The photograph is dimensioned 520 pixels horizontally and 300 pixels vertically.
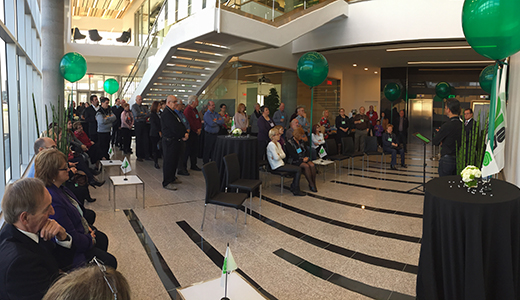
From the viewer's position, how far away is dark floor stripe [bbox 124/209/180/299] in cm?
294

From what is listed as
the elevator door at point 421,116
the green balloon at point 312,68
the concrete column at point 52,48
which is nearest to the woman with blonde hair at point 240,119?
the green balloon at point 312,68

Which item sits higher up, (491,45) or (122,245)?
(491,45)

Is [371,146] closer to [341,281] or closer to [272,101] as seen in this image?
[272,101]

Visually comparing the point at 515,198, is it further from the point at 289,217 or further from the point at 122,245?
the point at 122,245

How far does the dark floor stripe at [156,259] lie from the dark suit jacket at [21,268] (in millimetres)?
1339

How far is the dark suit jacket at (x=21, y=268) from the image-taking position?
1500mm

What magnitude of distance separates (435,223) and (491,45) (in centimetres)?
180

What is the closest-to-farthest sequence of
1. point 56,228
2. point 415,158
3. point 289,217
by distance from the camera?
point 56,228 < point 289,217 < point 415,158

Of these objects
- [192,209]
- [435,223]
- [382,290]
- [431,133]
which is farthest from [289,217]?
[431,133]

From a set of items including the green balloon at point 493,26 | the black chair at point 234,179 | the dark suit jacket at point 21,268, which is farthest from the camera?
the black chair at point 234,179

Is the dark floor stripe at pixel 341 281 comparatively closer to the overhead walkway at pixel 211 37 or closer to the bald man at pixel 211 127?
the bald man at pixel 211 127

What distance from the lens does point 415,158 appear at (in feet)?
38.0

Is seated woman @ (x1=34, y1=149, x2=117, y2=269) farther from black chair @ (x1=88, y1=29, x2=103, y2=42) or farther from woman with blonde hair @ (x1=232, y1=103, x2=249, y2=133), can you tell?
black chair @ (x1=88, y1=29, x2=103, y2=42)

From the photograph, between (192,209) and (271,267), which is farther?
(192,209)
